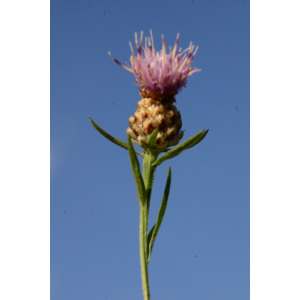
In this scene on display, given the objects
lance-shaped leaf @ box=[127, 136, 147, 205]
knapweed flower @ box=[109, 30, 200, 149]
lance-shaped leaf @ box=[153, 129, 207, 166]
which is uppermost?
knapweed flower @ box=[109, 30, 200, 149]

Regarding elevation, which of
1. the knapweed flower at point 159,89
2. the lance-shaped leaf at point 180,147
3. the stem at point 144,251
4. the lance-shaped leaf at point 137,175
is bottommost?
the stem at point 144,251

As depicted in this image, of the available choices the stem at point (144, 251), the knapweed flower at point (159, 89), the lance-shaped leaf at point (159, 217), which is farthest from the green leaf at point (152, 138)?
the stem at point (144, 251)

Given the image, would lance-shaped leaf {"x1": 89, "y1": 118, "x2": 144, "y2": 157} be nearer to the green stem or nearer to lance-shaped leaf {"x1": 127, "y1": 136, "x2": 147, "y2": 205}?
the green stem

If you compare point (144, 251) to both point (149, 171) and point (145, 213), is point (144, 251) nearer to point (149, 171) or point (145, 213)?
point (145, 213)

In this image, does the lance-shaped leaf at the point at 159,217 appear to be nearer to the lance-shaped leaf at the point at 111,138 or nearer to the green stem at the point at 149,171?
the green stem at the point at 149,171

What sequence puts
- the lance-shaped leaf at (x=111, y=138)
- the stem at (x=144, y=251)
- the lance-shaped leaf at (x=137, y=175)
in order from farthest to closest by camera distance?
the lance-shaped leaf at (x=111, y=138) → the lance-shaped leaf at (x=137, y=175) → the stem at (x=144, y=251)

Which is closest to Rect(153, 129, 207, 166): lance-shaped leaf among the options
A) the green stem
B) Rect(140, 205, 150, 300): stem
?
the green stem
